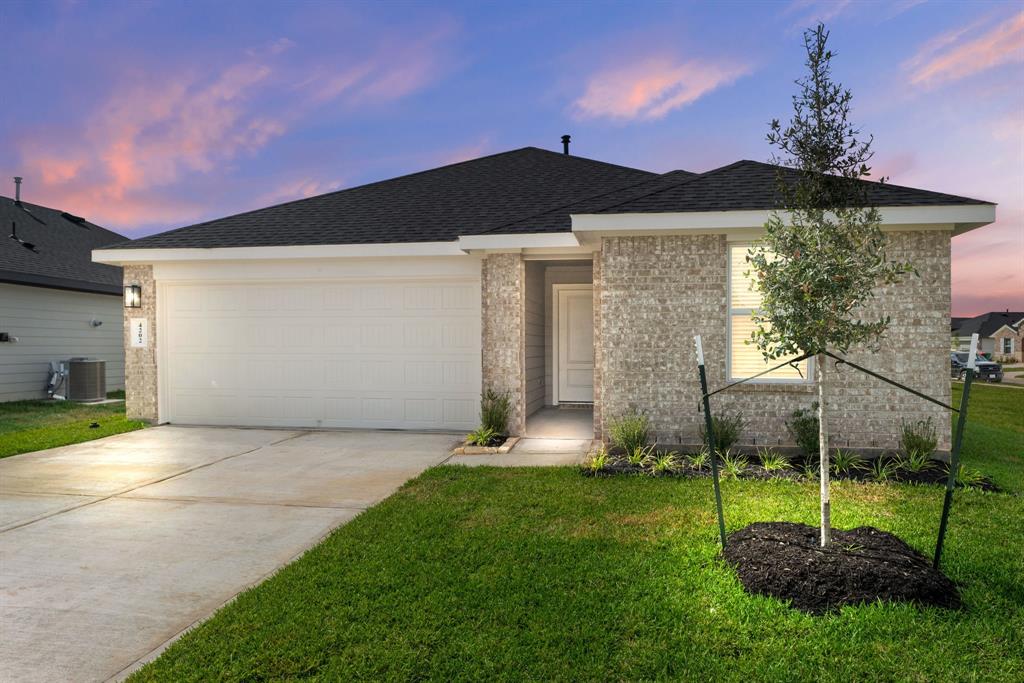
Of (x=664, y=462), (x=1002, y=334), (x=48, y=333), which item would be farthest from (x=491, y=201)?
(x=1002, y=334)

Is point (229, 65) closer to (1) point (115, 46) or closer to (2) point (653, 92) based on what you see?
(1) point (115, 46)

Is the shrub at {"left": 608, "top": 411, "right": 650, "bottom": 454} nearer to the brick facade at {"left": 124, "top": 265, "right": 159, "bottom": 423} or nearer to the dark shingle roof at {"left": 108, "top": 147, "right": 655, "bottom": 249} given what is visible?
the dark shingle roof at {"left": 108, "top": 147, "right": 655, "bottom": 249}

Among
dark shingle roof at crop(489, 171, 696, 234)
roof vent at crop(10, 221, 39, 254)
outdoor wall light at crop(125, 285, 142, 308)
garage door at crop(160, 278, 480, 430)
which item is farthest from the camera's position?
roof vent at crop(10, 221, 39, 254)

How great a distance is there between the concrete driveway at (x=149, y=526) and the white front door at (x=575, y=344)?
4253 mm

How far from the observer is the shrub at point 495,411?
877 cm

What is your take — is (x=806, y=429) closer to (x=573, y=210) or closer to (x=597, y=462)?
(x=597, y=462)

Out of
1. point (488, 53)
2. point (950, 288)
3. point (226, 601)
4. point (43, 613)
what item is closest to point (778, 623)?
point (226, 601)

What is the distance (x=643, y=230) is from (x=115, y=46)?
1106 centimetres

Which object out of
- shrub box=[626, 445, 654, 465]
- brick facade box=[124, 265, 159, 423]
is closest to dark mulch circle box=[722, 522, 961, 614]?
shrub box=[626, 445, 654, 465]

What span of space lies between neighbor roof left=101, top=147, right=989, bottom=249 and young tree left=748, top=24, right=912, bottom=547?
327cm

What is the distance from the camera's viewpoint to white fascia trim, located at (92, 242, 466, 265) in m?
9.52

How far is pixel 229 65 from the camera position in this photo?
11906 mm

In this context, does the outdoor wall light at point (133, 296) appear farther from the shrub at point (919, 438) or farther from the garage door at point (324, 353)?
the shrub at point (919, 438)

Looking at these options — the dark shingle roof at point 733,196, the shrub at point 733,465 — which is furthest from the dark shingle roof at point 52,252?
the shrub at point 733,465
